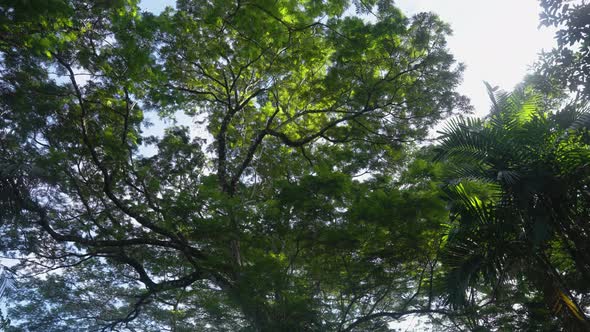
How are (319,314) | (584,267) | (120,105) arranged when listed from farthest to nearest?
(120,105)
(319,314)
(584,267)

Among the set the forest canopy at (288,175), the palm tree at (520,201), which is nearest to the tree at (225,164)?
the forest canopy at (288,175)

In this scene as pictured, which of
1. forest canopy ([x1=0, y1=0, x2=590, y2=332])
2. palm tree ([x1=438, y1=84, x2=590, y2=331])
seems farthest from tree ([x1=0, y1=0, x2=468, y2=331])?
palm tree ([x1=438, y1=84, x2=590, y2=331])

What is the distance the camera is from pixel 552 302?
5461 mm

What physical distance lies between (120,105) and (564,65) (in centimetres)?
809

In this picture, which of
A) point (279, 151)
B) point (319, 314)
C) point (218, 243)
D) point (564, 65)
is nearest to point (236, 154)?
point (279, 151)

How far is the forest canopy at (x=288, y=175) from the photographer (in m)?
5.84

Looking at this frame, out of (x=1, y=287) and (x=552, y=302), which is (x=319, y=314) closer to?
(x=552, y=302)

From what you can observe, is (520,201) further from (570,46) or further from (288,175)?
(288,175)

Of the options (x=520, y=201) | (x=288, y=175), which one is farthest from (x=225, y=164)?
(x=520, y=201)

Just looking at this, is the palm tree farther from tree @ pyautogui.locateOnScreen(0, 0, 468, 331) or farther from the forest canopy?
tree @ pyautogui.locateOnScreen(0, 0, 468, 331)

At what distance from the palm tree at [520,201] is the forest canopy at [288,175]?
0.03m

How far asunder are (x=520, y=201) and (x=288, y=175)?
609cm

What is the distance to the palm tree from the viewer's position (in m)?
5.54

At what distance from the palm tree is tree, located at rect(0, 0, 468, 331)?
1114mm
